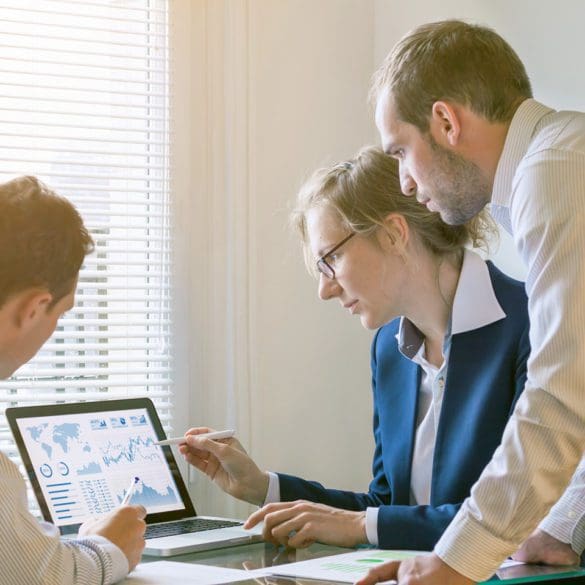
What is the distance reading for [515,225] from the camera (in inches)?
64.1

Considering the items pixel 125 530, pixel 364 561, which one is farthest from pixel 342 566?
pixel 125 530

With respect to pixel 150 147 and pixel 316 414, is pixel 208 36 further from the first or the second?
pixel 316 414

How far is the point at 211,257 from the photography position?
2.98 m

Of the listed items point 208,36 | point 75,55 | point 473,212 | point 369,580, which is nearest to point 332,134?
point 208,36

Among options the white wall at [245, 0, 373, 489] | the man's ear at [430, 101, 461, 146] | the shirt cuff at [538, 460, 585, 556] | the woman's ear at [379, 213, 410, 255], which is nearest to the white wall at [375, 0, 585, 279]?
the white wall at [245, 0, 373, 489]

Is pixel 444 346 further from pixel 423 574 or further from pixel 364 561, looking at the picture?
pixel 423 574

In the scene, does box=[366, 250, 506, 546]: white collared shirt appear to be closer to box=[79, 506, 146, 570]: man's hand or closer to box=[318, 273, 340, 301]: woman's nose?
box=[318, 273, 340, 301]: woman's nose

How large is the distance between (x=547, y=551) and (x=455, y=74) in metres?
0.81

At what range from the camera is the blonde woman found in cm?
214

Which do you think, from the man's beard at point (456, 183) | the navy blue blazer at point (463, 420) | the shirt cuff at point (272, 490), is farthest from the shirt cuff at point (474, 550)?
the shirt cuff at point (272, 490)

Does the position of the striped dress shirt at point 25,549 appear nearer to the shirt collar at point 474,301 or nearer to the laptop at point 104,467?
the laptop at point 104,467

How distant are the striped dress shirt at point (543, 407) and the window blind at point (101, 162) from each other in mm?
1529

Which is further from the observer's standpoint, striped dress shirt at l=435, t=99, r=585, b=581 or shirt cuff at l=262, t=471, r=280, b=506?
shirt cuff at l=262, t=471, r=280, b=506

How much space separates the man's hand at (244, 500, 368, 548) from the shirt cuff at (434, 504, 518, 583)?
0.53 metres
